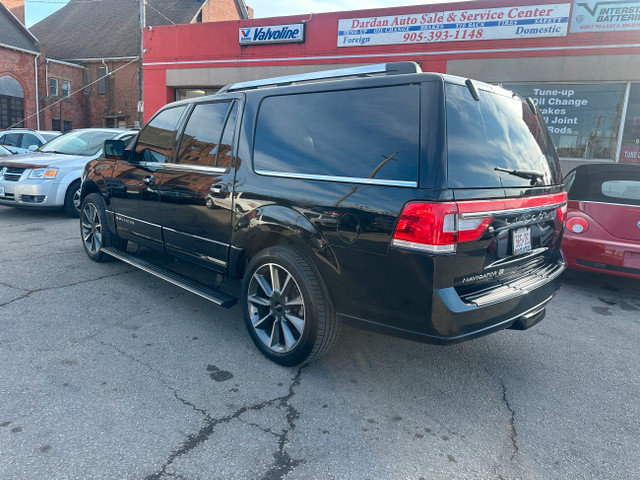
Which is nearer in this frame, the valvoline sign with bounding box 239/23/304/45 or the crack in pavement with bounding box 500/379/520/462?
the crack in pavement with bounding box 500/379/520/462

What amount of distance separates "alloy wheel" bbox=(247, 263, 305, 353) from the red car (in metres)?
3.57

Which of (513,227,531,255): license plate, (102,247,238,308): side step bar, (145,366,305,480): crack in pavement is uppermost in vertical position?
(513,227,531,255): license plate

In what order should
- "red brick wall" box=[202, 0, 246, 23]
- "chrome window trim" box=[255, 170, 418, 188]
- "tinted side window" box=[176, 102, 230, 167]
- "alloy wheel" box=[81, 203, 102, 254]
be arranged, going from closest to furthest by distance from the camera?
"chrome window trim" box=[255, 170, 418, 188] < "tinted side window" box=[176, 102, 230, 167] < "alloy wheel" box=[81, 203, 102, 254] < "red brick wall" box=[202, 0, 246, 23]

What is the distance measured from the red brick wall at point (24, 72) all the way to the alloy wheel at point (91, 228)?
30.5 meters

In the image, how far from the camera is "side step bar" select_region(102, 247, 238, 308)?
11.4ft

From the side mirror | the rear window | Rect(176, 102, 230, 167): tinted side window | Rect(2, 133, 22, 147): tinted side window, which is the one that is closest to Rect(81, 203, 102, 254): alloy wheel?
the side mirror

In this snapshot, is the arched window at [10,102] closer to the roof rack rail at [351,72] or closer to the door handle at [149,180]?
the door handle at [149,180]

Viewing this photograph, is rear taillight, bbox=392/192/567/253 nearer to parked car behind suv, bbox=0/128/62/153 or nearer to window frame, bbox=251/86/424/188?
window frame, bbox=251/86/424/188

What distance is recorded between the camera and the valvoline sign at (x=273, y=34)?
13.1 m

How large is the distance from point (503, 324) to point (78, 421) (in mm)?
2486

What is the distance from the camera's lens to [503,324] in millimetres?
2758

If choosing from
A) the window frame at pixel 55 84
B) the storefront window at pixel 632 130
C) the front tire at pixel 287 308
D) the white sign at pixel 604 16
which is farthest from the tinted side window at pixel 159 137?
the window frame at pixel 55 84

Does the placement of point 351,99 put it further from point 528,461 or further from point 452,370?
point 528,461

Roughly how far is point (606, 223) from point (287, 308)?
12.6 ft
